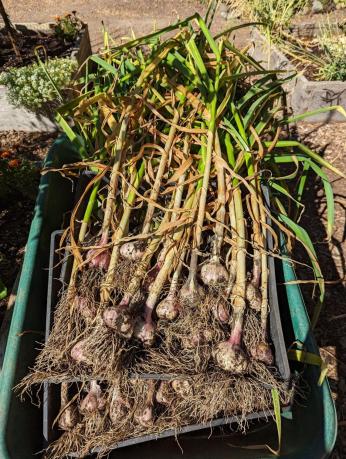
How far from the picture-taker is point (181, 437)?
1324 mm

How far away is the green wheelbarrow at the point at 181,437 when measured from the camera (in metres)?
1.13

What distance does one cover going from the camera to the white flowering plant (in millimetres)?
3234

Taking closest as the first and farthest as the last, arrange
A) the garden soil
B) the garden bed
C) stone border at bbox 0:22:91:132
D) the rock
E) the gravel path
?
the garden soil
the garden bed
stone border at bbox 0:22:91:132
the rock
the gravel path

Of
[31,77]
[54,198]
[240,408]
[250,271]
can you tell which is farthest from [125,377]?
[31,77]

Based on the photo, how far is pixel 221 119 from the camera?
1593 millimetres

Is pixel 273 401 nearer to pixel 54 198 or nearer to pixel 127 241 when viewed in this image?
pixel 127 241

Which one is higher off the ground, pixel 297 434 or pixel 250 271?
pixel 250 271

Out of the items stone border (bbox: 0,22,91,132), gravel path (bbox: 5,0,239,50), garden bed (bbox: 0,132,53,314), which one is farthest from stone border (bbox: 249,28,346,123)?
gravel path (bbox: 5,0,239,50)

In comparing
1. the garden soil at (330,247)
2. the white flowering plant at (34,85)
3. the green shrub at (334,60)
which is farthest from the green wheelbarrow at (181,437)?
the green shrub at (334,60)

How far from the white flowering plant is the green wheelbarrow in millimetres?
2071

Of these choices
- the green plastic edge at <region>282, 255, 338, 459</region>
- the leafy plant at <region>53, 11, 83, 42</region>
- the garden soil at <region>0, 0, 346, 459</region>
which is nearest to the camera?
the green plastic edge at <region>282, 255, 338, 459</region>

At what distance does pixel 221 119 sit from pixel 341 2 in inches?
235

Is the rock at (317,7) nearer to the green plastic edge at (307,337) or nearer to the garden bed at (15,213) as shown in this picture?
the garden bed at (15,213)

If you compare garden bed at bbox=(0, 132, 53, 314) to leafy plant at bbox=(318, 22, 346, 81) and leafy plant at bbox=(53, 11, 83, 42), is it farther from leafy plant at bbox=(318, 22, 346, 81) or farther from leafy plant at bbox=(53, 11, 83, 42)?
leafy plant at bbox=(318, 22, 346, 81)
